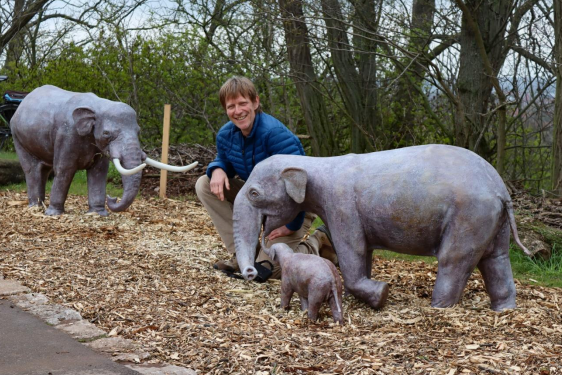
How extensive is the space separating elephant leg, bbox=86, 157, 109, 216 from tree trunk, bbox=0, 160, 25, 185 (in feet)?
11.7

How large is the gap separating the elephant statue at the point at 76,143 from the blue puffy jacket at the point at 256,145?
119 centimetres

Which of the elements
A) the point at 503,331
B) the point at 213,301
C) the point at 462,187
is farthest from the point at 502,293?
the point at 213,301

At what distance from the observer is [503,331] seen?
3404mm

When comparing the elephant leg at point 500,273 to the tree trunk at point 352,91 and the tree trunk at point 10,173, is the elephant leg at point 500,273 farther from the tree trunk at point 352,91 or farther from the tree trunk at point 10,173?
the tree trunk at point 10,173

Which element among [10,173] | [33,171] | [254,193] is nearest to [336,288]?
[254,193]

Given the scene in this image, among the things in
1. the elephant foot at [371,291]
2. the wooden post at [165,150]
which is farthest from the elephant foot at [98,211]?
the elephant foot at [371,291]

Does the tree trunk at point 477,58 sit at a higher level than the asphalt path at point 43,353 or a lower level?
higher

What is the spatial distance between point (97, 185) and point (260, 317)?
12.8 ft

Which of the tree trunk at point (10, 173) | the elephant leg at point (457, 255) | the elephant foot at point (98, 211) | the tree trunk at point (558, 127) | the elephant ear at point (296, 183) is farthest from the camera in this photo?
the tree trunk at point (10, 173)

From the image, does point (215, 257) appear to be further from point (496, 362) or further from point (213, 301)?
point (496, 362)

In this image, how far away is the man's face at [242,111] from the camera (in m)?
4.62

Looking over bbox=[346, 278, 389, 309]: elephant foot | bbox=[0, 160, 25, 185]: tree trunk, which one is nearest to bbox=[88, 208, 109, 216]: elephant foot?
bbox=[0, 160, 25, 185]: tree trunk

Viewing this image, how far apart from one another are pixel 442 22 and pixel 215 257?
4515 millimetres

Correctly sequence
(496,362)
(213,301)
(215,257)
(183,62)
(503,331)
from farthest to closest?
(183,62) < (215,257) < (213,301) < (503,331) < (496,362)
